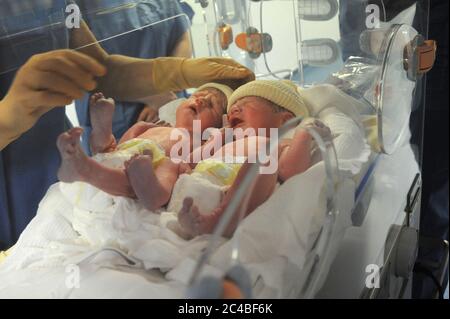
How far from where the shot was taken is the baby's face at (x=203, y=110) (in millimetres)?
1326

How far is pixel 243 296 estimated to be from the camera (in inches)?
25.7

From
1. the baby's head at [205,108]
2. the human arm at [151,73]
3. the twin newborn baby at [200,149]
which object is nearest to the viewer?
the twin newborn baby at [200,149]

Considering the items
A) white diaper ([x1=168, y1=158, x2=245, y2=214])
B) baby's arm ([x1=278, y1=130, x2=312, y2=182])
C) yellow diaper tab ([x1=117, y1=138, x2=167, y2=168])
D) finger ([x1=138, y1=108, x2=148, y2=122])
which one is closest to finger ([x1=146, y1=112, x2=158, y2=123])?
finger ([x1=138, y1=108, x2=148, y2=122])

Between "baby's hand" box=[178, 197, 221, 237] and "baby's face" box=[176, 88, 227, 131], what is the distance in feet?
1.42

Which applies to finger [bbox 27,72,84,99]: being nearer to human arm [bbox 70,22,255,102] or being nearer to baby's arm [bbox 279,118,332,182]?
human arm [bbox 70,22,255,102]

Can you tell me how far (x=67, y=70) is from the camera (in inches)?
44.5

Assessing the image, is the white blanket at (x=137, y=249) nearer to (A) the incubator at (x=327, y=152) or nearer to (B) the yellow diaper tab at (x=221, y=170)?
(A) the incubator at (x=327, y=152)

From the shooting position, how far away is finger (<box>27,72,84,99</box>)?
1120 mm

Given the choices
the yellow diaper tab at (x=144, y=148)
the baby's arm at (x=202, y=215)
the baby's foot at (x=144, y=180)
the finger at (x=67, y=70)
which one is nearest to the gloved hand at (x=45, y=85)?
the finger at (x=67, y=70)

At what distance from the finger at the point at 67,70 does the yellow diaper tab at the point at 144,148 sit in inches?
5.9
